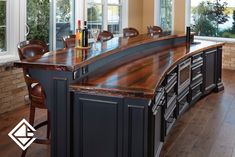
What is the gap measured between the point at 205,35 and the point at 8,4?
19.8 feet

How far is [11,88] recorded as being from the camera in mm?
4832

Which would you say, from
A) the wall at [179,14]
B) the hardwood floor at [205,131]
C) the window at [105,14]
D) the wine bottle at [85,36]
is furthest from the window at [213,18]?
the wine bottle at [85,36]

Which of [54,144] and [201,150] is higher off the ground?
[54,144]

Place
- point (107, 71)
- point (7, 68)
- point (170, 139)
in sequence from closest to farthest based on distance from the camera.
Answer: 1. point (107, 71)
2. point (170, 139)
3. point (7, 68)

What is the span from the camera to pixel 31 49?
3.38m

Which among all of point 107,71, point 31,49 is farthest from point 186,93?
point 31,49

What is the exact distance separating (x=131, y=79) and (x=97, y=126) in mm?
546

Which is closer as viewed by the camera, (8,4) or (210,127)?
(210,127)

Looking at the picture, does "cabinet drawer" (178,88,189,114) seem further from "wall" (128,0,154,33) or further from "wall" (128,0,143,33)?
"wall" (128,0,154,33)

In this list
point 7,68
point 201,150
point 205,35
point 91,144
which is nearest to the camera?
point 91,144

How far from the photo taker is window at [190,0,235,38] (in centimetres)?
899

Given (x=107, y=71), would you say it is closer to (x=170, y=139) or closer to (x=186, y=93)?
(x=170, y=139)

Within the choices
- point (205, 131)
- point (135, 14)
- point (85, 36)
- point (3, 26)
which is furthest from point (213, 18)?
point (85, 36)

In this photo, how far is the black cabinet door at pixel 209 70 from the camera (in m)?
5.65
